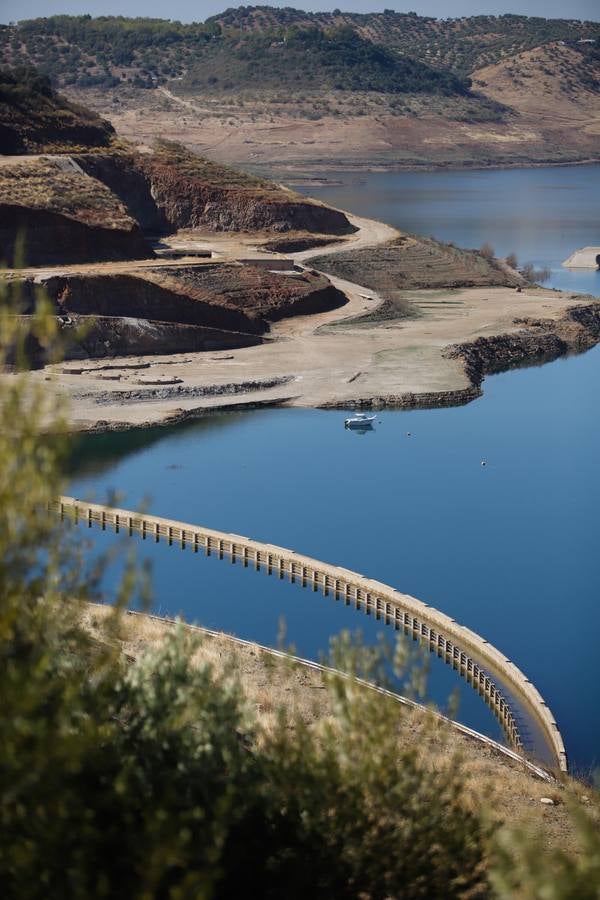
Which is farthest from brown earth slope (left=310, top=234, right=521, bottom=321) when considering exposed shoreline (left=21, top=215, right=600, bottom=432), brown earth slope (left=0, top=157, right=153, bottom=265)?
brown earth slope (left=0, top=157, right=153, bottom=265)

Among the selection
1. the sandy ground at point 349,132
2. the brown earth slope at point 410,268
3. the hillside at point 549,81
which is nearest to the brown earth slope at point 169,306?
the brown earth slope at point 410,268

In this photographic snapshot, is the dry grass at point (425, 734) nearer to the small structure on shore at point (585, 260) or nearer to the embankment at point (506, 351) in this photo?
the embankment at point (506, 351)

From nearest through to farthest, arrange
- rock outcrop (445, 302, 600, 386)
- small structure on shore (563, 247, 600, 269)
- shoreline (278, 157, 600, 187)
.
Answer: rock outcrop (445, 302, 600, 386) < small structure on shore (563, 247, 600, 269) < shoreline (278, 157, 600, 187)

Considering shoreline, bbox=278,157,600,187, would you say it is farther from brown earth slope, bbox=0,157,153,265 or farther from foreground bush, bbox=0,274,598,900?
foreground bush, bbox=0,274,598,900

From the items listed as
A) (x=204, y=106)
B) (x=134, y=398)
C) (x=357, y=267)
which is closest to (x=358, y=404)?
(x=134, y=398)

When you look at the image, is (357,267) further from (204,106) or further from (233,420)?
(204,106)

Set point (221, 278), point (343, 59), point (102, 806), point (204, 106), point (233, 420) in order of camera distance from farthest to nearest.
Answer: point (343, 59)
point (204, 106)
point (221, 278)
point (233, 420)
point (102, 806)

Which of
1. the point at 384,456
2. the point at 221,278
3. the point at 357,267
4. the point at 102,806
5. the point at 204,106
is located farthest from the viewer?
the point at 204,106

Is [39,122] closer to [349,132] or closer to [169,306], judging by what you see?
[169,306]
